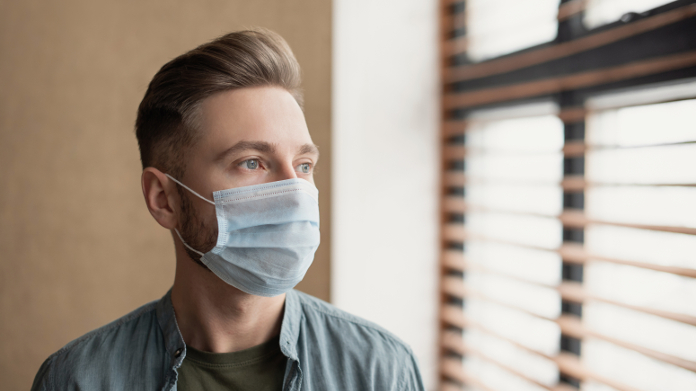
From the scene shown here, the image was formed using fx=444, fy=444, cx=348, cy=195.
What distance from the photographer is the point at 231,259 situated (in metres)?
1.09

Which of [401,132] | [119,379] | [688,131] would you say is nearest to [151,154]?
[119,379]

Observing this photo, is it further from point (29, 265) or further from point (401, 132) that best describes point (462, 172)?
point (29, 265)

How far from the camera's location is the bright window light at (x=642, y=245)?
4.21 feet

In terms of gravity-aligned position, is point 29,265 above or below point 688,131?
below

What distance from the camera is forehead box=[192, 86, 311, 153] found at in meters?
1.13

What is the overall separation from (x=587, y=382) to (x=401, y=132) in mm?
1161

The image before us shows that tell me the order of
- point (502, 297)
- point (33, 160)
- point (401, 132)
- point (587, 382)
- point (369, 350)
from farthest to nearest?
point (401, 132) < point (502, 297) < point (33, 160) < point (587, 382) < point (369, 350)

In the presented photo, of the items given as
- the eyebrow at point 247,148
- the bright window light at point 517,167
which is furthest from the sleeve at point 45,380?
the bright window light at point 517,167

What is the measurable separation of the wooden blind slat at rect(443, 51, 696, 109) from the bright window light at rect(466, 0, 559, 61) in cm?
17

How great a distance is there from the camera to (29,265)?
161 centimetres

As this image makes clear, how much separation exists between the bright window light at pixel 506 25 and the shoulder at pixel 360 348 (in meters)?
1.22

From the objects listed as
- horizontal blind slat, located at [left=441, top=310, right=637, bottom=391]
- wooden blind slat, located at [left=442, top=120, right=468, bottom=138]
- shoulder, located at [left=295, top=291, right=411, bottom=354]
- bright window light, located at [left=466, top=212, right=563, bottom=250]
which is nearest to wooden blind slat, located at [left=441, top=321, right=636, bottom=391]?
horizontal blind slat, located at [left=441, top=310, right=637, bottom=391]

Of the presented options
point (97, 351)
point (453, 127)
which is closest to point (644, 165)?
point (453, 127)

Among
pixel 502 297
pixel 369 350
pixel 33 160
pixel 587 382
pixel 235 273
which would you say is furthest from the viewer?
pixel 502 297
